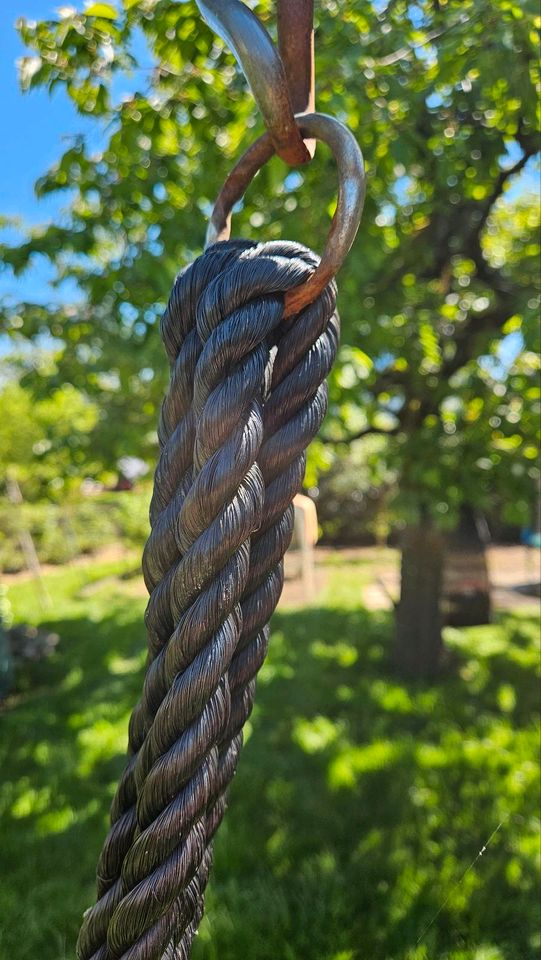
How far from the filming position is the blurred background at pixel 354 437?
2182 millimetres

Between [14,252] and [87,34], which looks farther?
[14,252]

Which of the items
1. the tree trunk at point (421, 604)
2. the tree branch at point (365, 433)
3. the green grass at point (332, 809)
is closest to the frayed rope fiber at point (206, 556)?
the green grass at point (332, 809)

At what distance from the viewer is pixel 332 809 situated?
9.32 feet

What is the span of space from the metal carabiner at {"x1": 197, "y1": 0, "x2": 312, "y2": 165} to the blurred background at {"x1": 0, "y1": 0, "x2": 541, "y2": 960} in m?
1.40

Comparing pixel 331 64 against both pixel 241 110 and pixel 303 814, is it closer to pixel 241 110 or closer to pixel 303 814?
pixel 241 110

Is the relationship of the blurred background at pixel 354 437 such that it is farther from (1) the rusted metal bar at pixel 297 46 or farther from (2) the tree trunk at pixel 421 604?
(1) the rusted metal bar at pixel 297 46

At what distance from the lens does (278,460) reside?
0.72 meters

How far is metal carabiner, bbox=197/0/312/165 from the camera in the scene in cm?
72

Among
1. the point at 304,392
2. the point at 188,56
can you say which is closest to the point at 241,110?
the point at 188,56

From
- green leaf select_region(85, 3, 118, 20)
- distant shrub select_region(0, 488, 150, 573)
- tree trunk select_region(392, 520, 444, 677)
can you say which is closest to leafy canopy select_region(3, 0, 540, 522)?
green leaf select_region(85, 3, 118, 20)

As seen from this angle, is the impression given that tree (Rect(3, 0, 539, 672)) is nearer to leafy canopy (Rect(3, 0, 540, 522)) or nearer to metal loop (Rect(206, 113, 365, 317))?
leafy canopy (Rect(3, 0, 540, 522))

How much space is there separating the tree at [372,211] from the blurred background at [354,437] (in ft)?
0.05

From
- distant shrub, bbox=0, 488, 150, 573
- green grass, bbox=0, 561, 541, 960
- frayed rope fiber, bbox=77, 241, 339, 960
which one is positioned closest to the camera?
frayed rope fiber, bbox=77, 241, 339, 960

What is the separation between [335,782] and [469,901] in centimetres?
96
